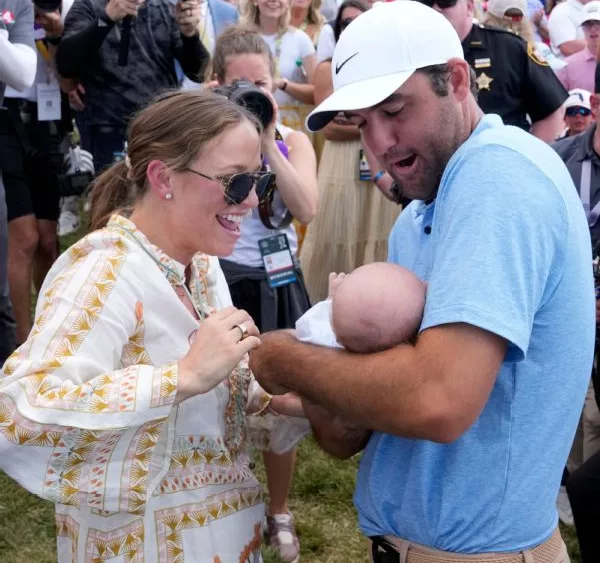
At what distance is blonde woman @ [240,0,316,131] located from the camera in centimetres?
627

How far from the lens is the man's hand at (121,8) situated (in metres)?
5.19

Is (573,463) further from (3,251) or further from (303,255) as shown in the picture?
(3,251)

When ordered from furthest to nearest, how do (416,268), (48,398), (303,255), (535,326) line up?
(303,255), (416,268), (48,398), (535,326)

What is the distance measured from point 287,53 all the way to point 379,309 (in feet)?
16.3

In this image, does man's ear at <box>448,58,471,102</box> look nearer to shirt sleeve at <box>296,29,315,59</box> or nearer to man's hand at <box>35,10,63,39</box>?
man's hand at <box>35,10,63,39</box>

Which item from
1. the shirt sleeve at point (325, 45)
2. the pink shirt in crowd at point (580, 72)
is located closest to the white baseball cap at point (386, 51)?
the shirt sleeve at point (325, 45)

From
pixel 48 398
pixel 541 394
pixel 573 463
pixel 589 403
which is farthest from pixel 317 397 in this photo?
pixel 573 463

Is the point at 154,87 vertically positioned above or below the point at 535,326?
below

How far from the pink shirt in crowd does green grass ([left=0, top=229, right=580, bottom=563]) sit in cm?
404

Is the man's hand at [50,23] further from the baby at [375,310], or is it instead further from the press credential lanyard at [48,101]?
the baby at [375,310]

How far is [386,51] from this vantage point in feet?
6.10

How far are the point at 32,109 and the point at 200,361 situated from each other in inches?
161

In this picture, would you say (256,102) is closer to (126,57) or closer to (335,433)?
(335,433)

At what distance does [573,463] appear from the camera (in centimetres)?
438
